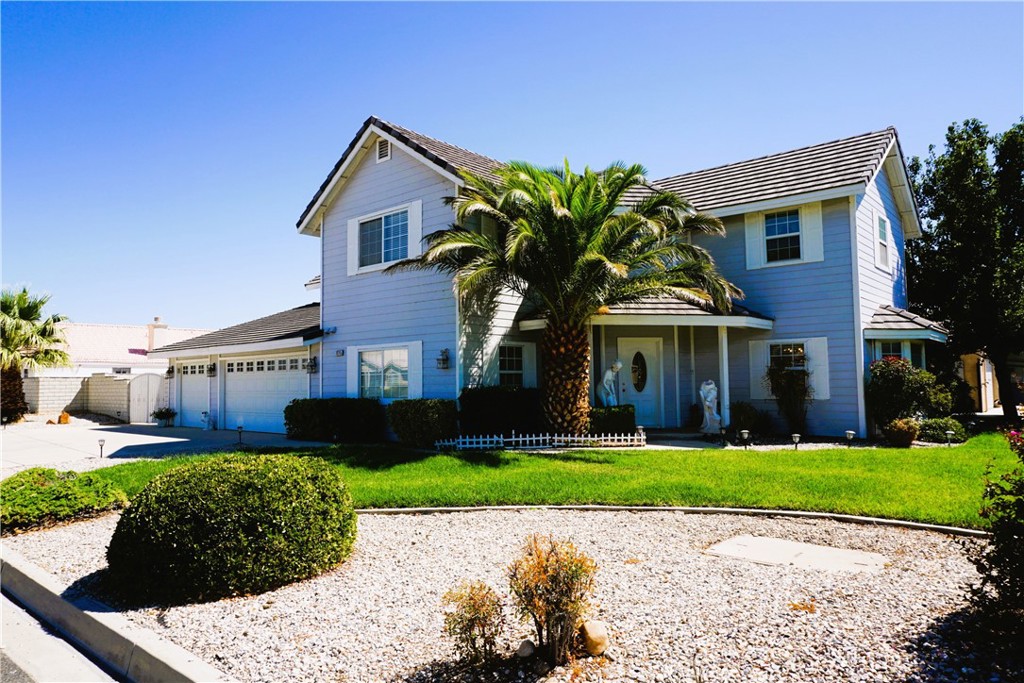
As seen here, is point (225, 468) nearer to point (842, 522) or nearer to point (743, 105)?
point (842, 522)

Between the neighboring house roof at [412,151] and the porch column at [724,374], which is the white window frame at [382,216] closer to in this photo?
the neighboring house roof at [412,151]

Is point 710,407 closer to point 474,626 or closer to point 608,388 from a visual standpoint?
point 608,388

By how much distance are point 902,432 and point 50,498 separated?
15541 millimetres

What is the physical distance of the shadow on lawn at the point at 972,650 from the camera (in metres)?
3.33

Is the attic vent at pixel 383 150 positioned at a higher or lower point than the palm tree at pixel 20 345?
higher

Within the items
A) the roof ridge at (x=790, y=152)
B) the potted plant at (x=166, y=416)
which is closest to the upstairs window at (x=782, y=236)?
the roof ridge at (x=790, y=152)

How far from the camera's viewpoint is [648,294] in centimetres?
1380

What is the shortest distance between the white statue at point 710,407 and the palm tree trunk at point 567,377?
364 centimetres

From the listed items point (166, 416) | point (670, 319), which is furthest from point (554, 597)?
point (166, 416)

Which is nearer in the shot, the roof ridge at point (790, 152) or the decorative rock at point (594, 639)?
the decorative rock at point (594, 639)

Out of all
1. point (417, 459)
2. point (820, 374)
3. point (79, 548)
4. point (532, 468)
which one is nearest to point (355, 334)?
point (417, 459)

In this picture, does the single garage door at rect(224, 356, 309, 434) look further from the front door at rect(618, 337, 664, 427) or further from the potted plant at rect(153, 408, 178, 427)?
the front door at rect(618, 337, 664, 427)

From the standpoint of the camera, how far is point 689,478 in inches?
379

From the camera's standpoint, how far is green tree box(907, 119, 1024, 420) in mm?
18875
